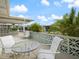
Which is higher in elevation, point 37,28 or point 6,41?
point 37,28

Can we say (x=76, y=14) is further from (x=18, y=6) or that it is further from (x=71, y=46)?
(x=18, y=6)

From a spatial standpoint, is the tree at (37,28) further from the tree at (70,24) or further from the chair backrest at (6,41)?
the chair backrest at (6,41)

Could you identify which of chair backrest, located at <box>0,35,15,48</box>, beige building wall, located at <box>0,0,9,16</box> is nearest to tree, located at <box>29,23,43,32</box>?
beige building wall, located at <box>0,0,9,16</box>

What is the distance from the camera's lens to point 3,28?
55.2 feet

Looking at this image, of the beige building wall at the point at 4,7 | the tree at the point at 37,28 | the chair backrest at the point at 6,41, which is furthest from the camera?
the tree at the point at 37,28

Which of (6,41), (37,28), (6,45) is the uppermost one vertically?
(37,28)

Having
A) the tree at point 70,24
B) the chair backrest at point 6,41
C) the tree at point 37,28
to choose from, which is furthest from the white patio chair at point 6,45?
the tree at point 37,28

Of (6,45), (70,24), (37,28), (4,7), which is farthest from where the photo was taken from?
(37,28)

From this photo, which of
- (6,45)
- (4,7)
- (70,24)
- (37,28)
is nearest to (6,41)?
(6,45)

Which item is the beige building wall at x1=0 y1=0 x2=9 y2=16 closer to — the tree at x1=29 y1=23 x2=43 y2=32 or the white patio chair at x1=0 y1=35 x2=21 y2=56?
the white patio chair at x1=0 y1=35 x2=21 y2=56

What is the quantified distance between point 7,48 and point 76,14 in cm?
375

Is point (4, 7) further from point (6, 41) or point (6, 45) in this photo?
point (6, 45)

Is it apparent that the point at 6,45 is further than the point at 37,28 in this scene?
No

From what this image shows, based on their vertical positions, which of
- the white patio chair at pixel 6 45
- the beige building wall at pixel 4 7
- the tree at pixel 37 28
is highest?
the beige building wall at pixel 4 7
